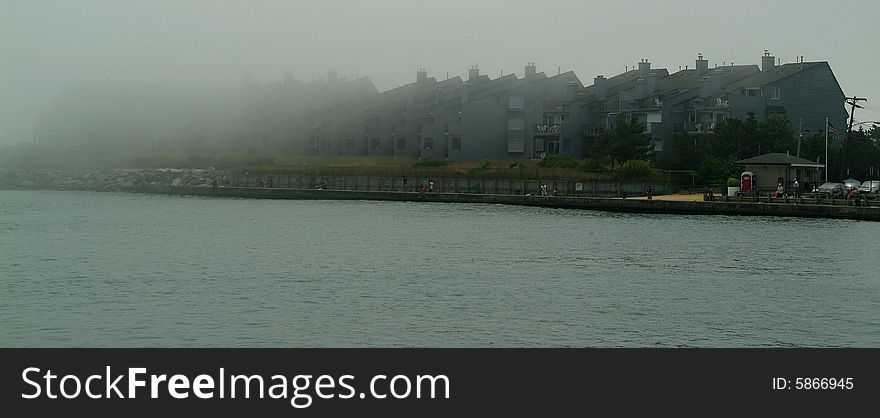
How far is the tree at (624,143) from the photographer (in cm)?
10119

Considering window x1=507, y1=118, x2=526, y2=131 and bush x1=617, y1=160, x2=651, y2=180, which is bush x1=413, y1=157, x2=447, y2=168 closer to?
window x1=507, y1=118, x2=526, y2=131

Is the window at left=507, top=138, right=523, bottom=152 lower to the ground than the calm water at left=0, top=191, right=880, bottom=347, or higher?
higher

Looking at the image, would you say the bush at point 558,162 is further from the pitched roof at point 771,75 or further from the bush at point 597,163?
the pitched roof at point 771,75

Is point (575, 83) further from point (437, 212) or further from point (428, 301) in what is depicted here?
point (428, 301)

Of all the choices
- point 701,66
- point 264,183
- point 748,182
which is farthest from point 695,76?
point 264,183

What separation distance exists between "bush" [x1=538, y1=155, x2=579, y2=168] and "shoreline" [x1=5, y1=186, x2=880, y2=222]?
9.08m

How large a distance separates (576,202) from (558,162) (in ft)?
47.9

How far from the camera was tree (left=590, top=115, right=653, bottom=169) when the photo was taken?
101 m

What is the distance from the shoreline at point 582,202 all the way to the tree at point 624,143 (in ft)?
38.0

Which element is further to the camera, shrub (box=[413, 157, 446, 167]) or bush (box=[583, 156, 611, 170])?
shrub (box=[413, 157, 446, 167])

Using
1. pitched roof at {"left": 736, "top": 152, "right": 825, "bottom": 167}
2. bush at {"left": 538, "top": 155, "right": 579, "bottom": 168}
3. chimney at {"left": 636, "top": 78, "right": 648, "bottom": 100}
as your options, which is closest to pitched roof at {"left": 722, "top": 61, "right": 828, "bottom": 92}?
chimney at {"left": 636, "top": 78, "right": 648, "bottom": 100}

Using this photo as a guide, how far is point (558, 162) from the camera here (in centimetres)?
10406

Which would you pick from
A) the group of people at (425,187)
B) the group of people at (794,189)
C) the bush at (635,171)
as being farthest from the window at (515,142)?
the group of people at (794,189)

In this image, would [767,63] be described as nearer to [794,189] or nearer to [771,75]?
[771,75]
